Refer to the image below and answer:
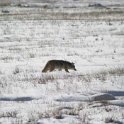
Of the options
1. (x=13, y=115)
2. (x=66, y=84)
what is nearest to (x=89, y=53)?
(x=66, y=84)

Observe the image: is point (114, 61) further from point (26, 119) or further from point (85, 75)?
point (26, 119)

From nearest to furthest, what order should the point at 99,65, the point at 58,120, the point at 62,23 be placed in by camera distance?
the point at 58,120 → the point at 99,65 → the point at 62,23

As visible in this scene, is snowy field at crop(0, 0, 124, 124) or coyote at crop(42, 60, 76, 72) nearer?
snowy field at crop(0, 0, 124, 124)

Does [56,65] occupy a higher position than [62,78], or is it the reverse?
[56,65]

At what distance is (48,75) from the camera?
1314 cm

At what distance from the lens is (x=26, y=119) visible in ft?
26.3

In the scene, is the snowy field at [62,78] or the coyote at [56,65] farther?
the coyote at [56,65]

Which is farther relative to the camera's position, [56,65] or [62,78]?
[56,65]

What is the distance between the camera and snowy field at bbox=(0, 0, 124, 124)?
8.44 m

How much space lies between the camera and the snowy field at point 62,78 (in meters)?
8.44

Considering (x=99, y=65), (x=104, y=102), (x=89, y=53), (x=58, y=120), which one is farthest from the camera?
(x=89, y=53)

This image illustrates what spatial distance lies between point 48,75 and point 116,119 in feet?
17.4

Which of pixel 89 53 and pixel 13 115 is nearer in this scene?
pixel 13 115

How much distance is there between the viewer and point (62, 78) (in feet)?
41.7
